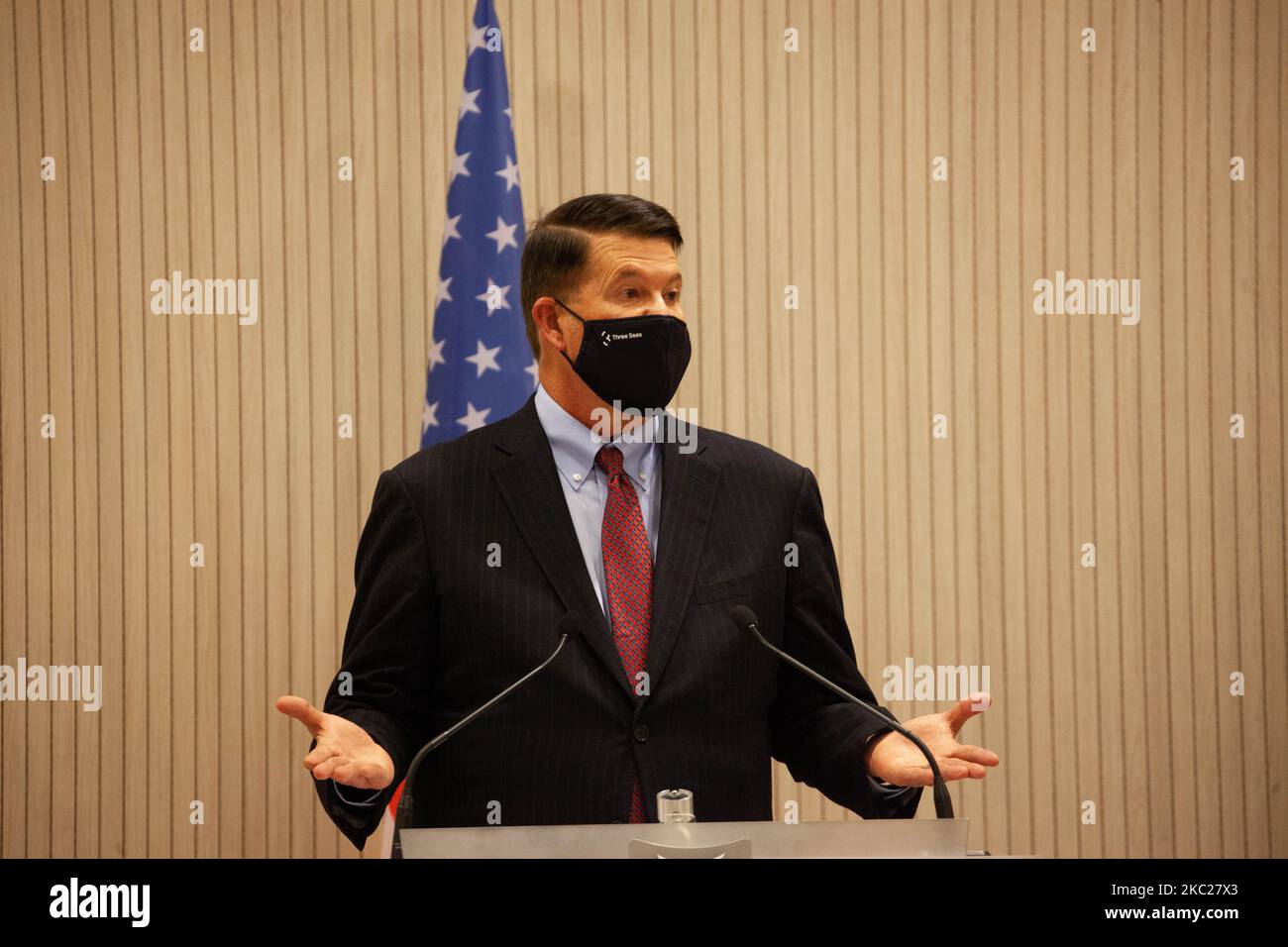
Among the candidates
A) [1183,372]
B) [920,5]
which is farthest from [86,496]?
[1183,372]

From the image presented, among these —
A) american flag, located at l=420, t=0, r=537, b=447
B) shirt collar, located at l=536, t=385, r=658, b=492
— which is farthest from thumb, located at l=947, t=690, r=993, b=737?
american flag, located at l=420, t=0, r=537, b=447

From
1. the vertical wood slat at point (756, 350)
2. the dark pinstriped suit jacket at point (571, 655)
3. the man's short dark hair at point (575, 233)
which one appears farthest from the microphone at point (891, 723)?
the vertical wood slat at point (756, 350)

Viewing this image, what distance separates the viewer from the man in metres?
1.91

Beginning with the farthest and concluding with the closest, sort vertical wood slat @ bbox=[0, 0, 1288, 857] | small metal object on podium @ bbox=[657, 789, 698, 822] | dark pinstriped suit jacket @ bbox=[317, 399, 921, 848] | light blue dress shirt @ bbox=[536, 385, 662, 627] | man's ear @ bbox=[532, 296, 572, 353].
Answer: vertical wood slat @ bbox=[0, 0, 1288, 857] → man's ear @ bbox=[532, 296, 572, 353] → light blue dress shirt @ bbox=[536, 385, 662, 627] → dark pinstriped suit jacket @ bbox=[317, 399, 921, 848] → small metal object on podium @ bbox=[657, 789, 698, 822]

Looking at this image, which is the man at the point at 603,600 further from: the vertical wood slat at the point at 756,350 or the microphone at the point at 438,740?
the vertical wood slat at the point at 756,350

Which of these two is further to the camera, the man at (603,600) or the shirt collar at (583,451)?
the shirt collar at (583,451)

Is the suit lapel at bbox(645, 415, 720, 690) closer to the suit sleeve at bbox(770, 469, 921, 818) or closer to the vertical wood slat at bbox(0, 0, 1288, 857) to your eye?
the suit sleeve at bbox(770, 469, 921, 818)

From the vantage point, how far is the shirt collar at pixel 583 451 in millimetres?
2119

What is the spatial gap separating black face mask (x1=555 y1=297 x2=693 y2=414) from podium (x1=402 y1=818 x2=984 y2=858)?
971 mm

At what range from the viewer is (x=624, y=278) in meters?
2.16

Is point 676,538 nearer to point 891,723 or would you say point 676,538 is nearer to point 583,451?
point 583,451

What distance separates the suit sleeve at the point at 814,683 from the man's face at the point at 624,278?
1.55 ft

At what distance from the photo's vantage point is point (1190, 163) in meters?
3.66
